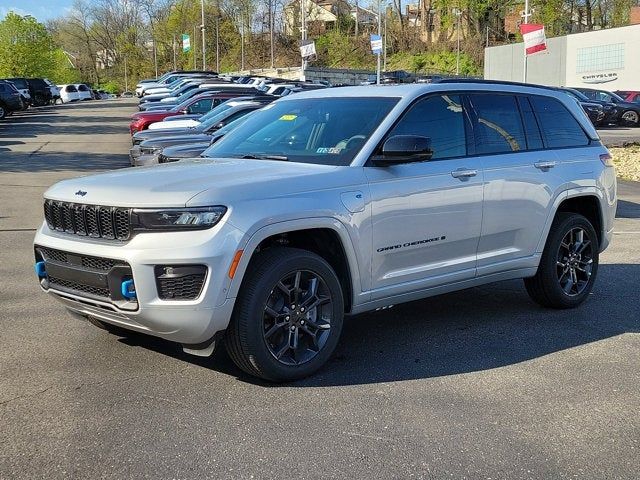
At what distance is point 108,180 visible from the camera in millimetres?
4703

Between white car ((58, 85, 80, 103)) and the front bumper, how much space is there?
218 ft

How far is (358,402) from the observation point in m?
4.41

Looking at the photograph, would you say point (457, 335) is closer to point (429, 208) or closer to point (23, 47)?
point (429, 208)

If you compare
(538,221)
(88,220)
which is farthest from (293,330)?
(538,221)

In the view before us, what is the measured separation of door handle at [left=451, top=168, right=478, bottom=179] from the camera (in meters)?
5.47

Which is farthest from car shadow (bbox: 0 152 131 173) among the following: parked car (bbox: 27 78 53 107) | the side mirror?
parked car (bbox: 27 78 53 107)

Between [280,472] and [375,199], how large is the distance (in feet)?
6.50

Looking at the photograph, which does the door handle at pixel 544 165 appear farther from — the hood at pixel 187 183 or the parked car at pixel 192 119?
the parked car at pixel 192 119

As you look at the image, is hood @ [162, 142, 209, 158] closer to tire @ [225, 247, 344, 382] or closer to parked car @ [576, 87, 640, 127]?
tire @ [225, 247, 344, 382]

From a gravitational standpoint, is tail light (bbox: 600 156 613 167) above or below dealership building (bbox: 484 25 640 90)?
below

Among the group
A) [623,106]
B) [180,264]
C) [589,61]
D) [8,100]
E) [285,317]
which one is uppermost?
[589,61]

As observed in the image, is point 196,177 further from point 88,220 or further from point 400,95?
point 400,95

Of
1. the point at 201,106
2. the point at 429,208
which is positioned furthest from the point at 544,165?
the point at 201,106

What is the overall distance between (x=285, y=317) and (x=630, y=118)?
112 ft
